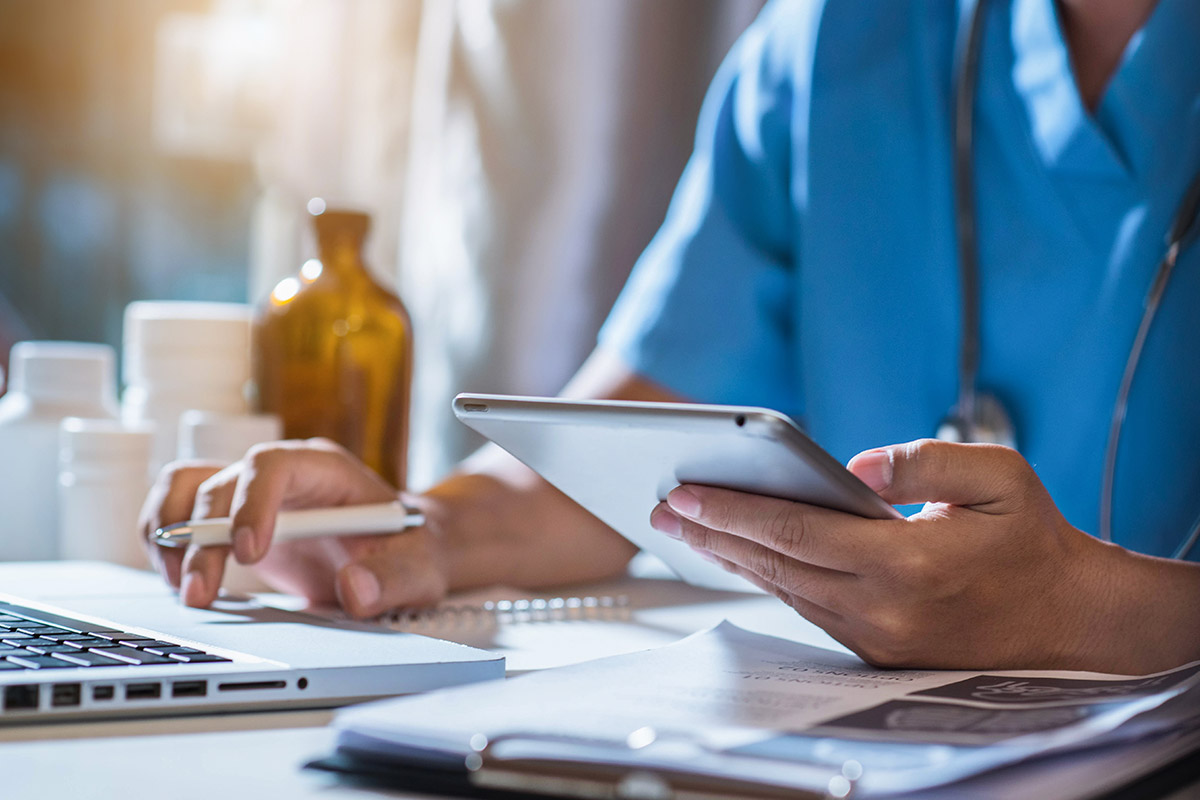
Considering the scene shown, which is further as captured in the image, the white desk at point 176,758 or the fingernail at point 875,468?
the fingernail at point 875,468

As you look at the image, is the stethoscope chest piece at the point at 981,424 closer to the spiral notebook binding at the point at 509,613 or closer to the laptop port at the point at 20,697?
the spiral notebook binding at the point at 509,613

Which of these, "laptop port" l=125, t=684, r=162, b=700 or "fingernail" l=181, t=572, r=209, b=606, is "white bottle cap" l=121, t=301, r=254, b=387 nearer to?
"fingernail" l=181, t=572, r=209, b=606

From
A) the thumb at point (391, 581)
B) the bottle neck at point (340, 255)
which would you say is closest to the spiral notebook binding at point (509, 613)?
the thumb at point (391, 581)

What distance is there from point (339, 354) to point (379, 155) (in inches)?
27.0

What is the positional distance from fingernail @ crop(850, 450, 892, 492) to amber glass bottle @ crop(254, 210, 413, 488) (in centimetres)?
56

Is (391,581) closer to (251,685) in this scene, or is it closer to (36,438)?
(251,685)

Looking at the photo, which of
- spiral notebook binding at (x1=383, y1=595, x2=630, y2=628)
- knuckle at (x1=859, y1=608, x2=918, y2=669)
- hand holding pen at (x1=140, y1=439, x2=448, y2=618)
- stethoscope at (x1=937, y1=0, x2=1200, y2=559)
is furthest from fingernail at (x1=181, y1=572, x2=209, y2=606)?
stethoscope at (x1=937, y1=0, x2=1200, y2=559)

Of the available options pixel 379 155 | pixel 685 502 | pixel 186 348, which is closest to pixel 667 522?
pixel 685 502

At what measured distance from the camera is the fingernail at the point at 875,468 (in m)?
0.49

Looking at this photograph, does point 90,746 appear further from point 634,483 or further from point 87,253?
point 87,253

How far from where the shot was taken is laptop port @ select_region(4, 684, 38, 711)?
412 millimetres

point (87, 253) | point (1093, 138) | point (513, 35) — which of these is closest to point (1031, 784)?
point (1093, 138)

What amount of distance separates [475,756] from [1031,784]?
6.0 inches

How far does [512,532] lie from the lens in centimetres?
86
